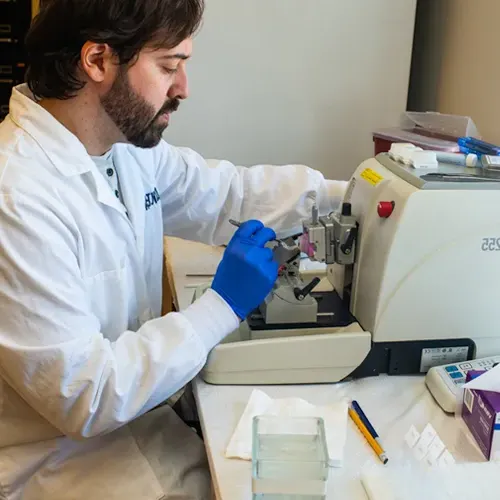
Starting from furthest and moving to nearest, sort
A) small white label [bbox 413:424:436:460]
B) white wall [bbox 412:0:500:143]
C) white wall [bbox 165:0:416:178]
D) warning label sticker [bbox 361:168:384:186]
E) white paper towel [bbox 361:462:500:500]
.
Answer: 1. white wall [bbox 165:0:416:178]
2. white wall [bbox 412:0:500:143]
3. warning label sticker [bbox 361:168:384:186]
4. small white label [bbox 413:424:436:460]
5. white paper towel [bbox 361:462:500:500]

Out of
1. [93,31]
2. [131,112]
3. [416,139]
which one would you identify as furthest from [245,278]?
[416,139]

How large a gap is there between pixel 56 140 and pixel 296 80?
96 cm

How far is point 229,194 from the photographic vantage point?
5.15 feet

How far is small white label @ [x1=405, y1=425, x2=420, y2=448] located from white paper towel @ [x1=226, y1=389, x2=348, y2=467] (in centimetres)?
10

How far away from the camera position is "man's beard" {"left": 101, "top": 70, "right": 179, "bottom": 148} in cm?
112

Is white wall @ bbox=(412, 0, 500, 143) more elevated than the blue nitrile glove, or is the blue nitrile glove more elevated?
white wall @ bbox=(412, 0, 500, 143)

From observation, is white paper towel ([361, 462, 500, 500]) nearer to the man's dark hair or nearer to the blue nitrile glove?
the blue nitrile glove

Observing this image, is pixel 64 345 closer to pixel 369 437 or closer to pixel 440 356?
pixel 369 437

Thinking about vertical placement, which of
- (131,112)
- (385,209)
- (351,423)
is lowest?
(351,423)

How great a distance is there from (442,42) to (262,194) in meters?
0.86

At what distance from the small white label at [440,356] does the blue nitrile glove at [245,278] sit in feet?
0.99

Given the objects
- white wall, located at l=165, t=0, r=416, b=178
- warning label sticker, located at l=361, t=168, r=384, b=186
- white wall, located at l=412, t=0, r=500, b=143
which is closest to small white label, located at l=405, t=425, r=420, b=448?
warning label sticker, located at l=361, t=168, r=384, b=186

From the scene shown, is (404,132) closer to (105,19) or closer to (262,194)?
(262,194)

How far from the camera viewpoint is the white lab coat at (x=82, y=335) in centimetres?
96
